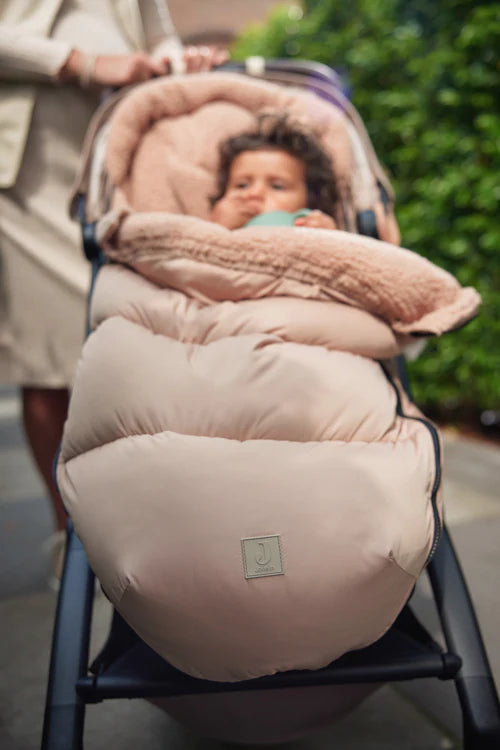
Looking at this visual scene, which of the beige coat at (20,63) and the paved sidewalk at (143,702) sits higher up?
the beige coat at (20,63)

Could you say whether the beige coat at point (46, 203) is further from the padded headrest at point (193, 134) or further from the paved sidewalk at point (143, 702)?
the paved sidewalk at point (143, 702)

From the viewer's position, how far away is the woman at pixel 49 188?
4.93 ft

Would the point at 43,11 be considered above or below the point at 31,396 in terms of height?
above

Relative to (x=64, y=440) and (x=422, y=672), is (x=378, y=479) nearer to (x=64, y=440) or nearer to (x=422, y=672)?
(x=422, y=672)

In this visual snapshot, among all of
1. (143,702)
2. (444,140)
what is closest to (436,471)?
(143,702)

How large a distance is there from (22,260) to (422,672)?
1213 mm

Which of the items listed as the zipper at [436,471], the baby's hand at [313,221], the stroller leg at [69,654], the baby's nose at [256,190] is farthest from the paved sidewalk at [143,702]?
the baby's nose at [256,190]

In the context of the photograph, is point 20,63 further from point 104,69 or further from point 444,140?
point 444,140

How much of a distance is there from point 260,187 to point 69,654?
0.96 metres

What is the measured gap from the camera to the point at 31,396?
166cm

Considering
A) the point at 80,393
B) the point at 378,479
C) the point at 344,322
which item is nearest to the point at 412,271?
the point at 344,322

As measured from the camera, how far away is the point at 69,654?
899mm

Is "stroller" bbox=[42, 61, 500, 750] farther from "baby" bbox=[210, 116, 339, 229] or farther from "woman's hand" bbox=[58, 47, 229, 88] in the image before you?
"woman's hand" bbox=[58, 47, 229, 88]

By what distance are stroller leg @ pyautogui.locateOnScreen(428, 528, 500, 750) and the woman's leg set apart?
97 centimetres
